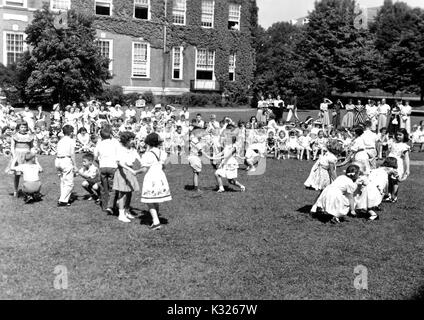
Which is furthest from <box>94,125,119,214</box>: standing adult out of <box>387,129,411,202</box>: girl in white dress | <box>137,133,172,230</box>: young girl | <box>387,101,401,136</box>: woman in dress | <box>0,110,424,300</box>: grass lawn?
<box>387,101,401,136</box>: woman in dress

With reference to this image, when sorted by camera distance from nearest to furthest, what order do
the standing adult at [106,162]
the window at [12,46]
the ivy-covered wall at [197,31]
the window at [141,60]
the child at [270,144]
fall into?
1. the standing adult at [106,162]
2. the child at [270,144]
3. the window at [12,46]
4. the ivy-covered wall at [197,31]
5. the window at [141,60]

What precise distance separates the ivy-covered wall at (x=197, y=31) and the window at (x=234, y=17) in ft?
1.00

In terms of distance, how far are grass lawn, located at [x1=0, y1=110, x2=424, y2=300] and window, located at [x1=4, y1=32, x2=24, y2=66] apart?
23078 millimetres

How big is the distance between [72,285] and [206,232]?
9.21 feet

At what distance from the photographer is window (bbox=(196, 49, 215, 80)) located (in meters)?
37.6

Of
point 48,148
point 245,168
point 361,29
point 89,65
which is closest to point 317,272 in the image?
point 245,168

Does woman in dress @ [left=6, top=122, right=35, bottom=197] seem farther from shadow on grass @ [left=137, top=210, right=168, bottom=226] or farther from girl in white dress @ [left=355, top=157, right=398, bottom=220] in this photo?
girl in white dress @ [left=355, top=157, right=398, bottom=220]

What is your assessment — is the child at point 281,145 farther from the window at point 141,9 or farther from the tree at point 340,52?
the tree at point 340,52

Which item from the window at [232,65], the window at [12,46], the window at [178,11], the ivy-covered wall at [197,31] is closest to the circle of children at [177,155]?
the window at [12,46]

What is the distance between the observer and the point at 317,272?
22.2ft

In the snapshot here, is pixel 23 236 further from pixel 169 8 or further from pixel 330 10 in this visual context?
pixel 330 10

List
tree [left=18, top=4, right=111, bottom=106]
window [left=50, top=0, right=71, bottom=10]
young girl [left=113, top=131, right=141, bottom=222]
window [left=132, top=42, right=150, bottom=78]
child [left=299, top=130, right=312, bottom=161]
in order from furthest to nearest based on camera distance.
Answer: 1. window [left=132, top=42, right=150, bottom=78]
2. window [left=50, top=0, right=71, bottom=10]
3. tree [left=18, top=4, right=111, bottom=106]
4. child [left=299, top=130, right=312, bottom=161]
5. young girl [left=113, top=131, right=141, bottom=222]

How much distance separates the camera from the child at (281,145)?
57.0ft

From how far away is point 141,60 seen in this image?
116ft
